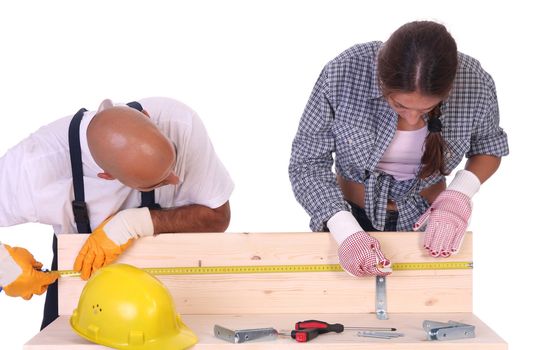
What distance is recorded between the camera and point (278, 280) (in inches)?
120

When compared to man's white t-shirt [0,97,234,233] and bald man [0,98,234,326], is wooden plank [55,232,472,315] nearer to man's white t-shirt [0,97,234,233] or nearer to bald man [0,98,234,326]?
bald man [0,98,234,326]

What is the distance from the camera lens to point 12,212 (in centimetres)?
319

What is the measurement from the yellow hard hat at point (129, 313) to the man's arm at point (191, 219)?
1.48ft

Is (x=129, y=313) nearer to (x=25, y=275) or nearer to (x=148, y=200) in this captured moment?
(x=25, y=275)

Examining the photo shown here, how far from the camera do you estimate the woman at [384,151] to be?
9.69 feet

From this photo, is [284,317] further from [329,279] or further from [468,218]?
[468,218]

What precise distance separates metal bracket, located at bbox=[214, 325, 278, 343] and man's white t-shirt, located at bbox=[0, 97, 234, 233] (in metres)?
0.76

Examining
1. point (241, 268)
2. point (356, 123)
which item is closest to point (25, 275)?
point (241, 268)

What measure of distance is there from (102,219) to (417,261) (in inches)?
47.5

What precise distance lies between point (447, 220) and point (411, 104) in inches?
18.6

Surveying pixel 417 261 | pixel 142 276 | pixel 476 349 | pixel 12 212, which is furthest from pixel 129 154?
pixel 476 349

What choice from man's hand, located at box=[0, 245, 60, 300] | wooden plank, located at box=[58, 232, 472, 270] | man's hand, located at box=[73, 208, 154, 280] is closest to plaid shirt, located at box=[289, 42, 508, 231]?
wooden plank, located at box=[58, 232, 472, 270]

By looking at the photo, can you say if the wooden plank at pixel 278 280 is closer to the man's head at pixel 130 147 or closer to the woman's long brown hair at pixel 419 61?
the man's head at pixel 130 147

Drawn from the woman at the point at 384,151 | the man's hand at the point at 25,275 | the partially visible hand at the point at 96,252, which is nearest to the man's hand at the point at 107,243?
the partially visible hand at the point at 96,252
